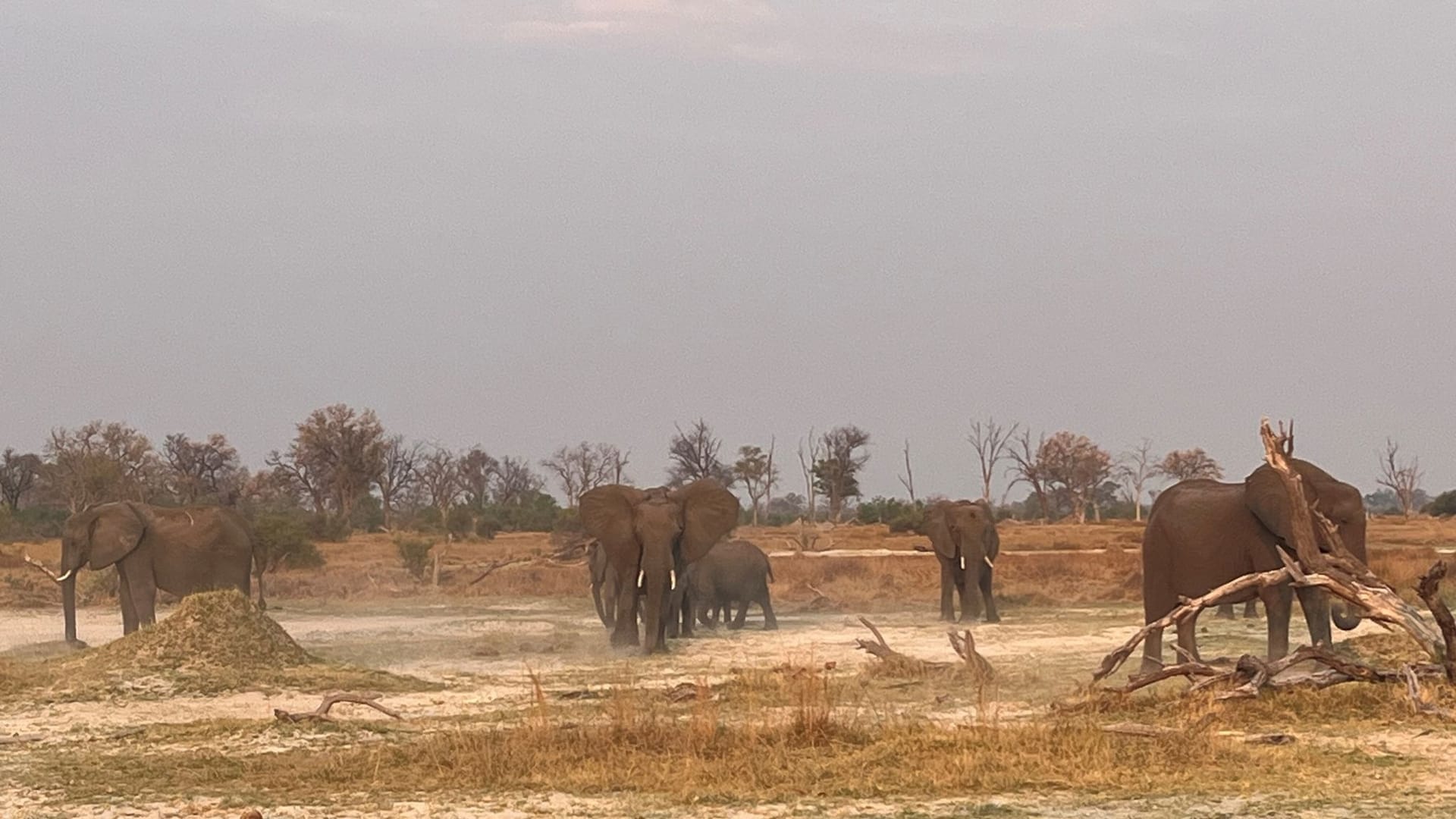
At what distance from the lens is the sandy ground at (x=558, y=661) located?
35.6ft

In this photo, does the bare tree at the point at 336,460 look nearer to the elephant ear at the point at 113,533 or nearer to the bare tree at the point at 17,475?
the bare tree at the point at 17,475

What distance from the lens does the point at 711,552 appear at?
2922 cm

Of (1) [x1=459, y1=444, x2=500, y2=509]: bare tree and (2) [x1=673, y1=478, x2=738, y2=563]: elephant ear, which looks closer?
(2) [x1=673, y1=478, x2=738, y2=563]: elephant ear

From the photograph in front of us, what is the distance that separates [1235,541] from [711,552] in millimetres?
12366

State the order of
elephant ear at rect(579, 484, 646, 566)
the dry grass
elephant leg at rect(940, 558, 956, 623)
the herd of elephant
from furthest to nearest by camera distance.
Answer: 1. elephant leg at rect(940, 558, 956, 623)
2. elephant ear at rect(579, 484, 646, 566)
3. the herd of elephant
4. the dry grass

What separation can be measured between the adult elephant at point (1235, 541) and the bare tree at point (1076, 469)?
3923 inches

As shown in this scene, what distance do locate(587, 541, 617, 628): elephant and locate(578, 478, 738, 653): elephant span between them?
283cm

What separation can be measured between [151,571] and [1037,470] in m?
96.6

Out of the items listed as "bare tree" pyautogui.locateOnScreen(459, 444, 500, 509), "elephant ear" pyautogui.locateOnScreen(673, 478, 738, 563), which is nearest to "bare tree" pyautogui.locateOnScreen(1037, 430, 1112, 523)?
"bare tree" pyautogui.locateOnScreen(459, 444, 500, 509)

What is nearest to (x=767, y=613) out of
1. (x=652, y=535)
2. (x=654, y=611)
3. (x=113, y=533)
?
(x=652, y=535)

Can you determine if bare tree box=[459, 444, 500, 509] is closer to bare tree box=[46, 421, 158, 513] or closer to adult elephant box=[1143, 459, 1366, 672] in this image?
bare tree box=[46, 421, 158, 513]

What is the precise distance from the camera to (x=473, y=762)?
12.1 meters

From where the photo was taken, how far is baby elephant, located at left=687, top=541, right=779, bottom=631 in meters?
28.9

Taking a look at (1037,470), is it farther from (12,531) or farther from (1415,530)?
(12,531)
